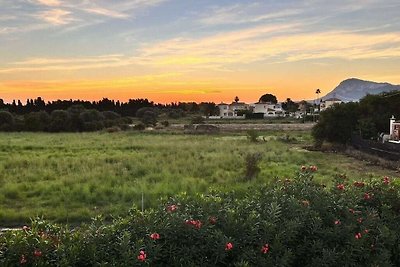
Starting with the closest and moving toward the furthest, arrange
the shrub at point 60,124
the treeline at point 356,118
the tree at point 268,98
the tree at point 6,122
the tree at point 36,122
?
1. the treeline at point 356,118
2. the shrub at point 60,124
3. the tree at point 36,122
4. the tree at point 6,122
5. the tree at point 268,98

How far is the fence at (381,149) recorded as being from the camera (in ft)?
75.4

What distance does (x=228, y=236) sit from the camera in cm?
371

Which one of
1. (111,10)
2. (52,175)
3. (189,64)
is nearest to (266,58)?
(189,64)

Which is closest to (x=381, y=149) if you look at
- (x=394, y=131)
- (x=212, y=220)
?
(x=394, y=131)

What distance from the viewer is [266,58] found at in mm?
30375

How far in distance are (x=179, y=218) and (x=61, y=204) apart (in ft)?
31.8

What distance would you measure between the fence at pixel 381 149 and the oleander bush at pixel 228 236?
19.7 metres

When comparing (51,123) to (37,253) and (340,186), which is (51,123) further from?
(37,253)

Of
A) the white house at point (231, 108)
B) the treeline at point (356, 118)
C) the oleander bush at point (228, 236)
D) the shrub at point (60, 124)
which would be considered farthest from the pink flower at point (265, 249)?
the white house at point (231, 108)

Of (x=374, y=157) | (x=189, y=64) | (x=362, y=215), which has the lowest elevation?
(x=374, y=157)

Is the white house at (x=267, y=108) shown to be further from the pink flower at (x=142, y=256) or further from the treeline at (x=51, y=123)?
the pink flower at (x=142, y=256)

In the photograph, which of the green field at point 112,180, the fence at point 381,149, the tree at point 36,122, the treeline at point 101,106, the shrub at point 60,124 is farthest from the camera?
the treeline at point 101,106

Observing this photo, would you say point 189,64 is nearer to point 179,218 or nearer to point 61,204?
point 61,204

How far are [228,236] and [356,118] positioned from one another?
1300 inches
